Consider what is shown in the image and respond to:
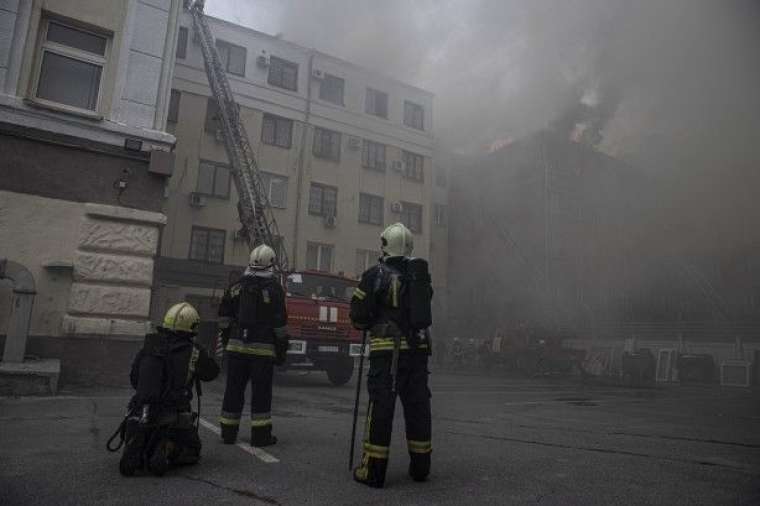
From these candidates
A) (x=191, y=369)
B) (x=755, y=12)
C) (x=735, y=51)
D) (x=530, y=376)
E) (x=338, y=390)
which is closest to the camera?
(x=191, y=369)

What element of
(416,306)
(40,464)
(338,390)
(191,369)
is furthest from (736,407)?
(40,464)

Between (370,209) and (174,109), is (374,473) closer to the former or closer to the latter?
(174,109)

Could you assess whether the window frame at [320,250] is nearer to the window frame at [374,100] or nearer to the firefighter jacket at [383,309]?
the window frame at [374,100]

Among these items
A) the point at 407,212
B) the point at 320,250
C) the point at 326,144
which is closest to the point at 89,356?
the point at 320,250

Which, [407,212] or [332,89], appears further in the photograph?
A: [407,212]

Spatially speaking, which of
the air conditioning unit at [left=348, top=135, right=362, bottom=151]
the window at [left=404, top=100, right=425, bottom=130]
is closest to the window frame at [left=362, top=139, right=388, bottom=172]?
the air conditioning unit at [left=348, top=135, right=362, bottom=151]

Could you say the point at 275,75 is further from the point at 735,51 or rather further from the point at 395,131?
the point at 735,51

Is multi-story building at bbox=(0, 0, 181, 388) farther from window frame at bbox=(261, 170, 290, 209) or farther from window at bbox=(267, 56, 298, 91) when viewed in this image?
window at bbox=(267, 56, 298, 91)

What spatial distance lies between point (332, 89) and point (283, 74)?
206 centimetres

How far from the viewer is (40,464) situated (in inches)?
134

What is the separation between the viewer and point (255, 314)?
175 inches

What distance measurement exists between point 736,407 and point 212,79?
50.8ft

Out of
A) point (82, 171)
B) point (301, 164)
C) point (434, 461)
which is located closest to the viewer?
point (434, 461)

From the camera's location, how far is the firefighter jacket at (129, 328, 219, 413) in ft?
11.1
